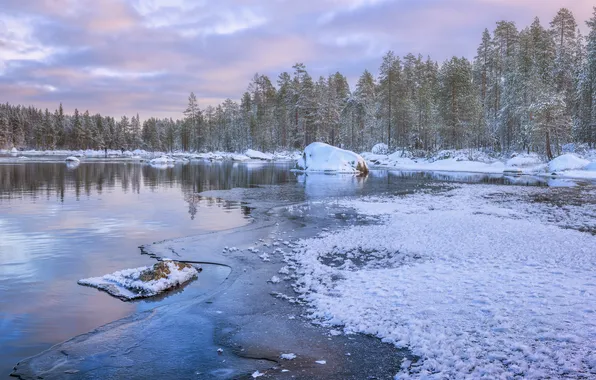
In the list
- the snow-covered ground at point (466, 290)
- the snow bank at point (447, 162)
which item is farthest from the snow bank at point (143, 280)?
the snow bank at point (447, 162)

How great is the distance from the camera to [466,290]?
7.07m

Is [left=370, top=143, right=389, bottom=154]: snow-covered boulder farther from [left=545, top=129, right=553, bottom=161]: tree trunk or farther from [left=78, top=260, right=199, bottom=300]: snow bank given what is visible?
[left=78, top=260, right=199, bottom=300]: snow bank

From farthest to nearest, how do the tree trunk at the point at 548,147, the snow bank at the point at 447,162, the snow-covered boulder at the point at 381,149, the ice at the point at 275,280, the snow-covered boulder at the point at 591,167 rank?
the snow-covered boulder at the point at 381,149
the snow bank at the point at 447,162
the tree trunk at the point at 548,147
the snow-covered boulder at the point at 591,167
the ice at the point at 275,280

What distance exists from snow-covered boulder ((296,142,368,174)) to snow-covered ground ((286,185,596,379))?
91.4ft

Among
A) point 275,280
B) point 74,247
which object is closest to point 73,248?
point 74,247

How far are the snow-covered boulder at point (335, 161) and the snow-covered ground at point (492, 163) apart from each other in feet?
35.7

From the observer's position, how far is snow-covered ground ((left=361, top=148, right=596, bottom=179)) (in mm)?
37812

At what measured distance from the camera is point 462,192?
77.3 feet

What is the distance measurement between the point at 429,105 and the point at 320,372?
2332 inches

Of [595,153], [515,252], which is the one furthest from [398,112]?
[515,252]

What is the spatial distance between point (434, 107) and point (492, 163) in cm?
2105

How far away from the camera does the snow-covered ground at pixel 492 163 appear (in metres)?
37.8

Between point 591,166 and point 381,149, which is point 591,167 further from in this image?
point 381,149

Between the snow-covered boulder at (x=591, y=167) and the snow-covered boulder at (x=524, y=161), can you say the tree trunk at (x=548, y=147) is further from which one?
the snow-covered boulder at (x=591, y=167)
